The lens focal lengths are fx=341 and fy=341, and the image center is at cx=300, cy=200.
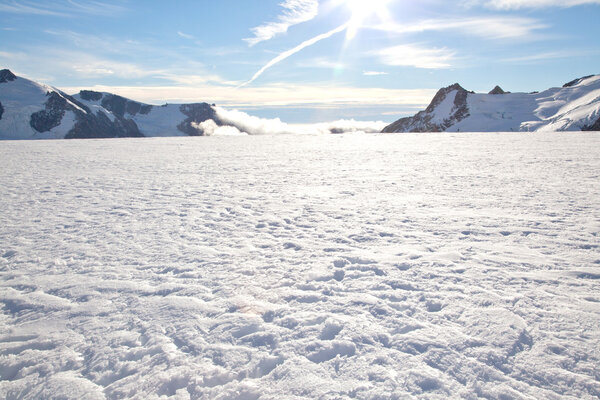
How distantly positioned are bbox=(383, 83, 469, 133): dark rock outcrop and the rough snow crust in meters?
107

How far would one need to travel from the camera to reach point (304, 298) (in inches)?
136

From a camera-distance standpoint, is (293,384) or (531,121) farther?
(531,121)

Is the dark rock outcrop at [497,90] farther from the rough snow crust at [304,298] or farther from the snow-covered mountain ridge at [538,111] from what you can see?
the rough snow crust at [304,298]

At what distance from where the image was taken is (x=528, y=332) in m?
2.81

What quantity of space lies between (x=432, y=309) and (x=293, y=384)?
1579 mm

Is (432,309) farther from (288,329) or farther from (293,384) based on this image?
(293,384)

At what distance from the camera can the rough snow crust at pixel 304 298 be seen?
2.38 m

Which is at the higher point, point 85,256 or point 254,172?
point 254,172

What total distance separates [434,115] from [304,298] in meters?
130

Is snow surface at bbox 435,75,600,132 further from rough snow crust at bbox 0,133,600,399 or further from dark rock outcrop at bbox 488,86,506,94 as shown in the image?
rough snow crust at bbox 0,133,600,399

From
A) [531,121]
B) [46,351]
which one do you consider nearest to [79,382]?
[46,351]

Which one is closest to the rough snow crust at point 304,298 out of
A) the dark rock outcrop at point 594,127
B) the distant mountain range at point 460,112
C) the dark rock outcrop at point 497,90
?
the dark rock outcrop at point 594,127

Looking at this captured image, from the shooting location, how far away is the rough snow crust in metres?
2.38

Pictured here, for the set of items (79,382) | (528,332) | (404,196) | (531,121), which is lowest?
(79,382)
